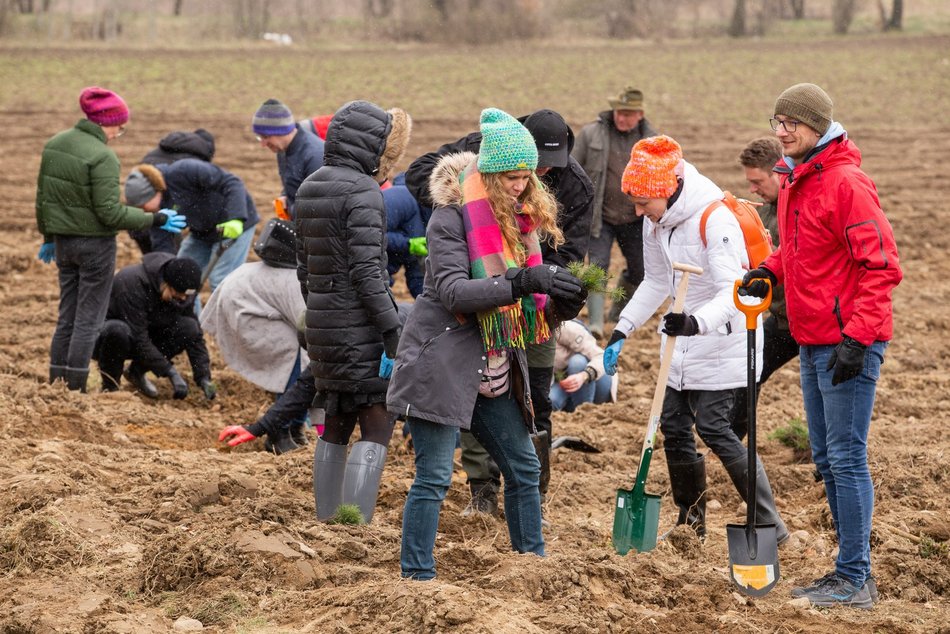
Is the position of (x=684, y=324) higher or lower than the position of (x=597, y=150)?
lower

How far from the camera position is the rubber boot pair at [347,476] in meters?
5.49

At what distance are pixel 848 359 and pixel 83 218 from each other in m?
5.26

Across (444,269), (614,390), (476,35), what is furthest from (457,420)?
(476,35)

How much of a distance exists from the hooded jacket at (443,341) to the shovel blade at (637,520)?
3.88 ft

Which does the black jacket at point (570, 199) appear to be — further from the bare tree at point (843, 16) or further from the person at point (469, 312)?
the bare tree at point (843, 16)

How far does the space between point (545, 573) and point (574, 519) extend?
5.33 feet

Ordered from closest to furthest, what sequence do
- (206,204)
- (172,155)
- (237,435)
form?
(237,435), (206,204), (172,155)

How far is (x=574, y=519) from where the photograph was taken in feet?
20.2

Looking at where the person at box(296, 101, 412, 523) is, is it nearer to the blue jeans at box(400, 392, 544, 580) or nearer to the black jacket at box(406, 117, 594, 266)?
the black jacket at box(406, 117, 594, 266)

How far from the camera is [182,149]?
9.91 meters

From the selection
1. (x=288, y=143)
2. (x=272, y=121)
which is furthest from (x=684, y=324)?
(x=288, y=143)

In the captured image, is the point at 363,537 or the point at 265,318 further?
the point at 265,318

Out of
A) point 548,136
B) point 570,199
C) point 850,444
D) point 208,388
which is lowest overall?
point 208,388

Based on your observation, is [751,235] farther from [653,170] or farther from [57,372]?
[57,372]
